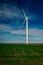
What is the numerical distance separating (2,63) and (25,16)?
276cm

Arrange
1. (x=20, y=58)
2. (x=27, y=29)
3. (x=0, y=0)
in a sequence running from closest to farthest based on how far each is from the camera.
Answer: (x=20, y=58), (x=0, y=0), (x=27, y=29)

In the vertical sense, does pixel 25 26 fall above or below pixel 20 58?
above

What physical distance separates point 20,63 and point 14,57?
76 cm

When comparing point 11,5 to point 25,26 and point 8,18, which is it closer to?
point 8,18

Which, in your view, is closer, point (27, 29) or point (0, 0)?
point (0, 0)

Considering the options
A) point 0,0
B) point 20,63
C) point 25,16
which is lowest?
point 20,63

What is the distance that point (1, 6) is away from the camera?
680 centimetres

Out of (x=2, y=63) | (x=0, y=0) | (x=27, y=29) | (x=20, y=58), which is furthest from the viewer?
(x=27, y=29)

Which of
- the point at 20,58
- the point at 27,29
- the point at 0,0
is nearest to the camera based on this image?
the point at 20,58

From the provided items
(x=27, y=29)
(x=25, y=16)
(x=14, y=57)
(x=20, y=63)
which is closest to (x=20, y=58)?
(x=14, y=57)

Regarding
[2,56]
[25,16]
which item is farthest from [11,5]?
[2,56]

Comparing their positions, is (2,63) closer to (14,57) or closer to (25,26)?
(14,57)

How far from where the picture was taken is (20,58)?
6.08 meters

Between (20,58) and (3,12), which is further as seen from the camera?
(3,12)
